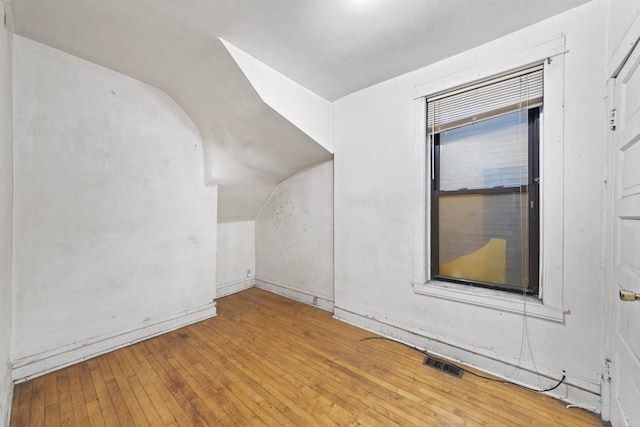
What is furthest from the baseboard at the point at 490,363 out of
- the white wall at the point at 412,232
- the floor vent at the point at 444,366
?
the floor vent at the point at 444,366

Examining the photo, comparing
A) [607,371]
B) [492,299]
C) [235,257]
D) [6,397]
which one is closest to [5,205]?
[6,397]

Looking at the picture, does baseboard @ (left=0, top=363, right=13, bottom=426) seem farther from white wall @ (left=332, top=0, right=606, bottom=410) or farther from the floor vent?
the floor vent

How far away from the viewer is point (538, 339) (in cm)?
176

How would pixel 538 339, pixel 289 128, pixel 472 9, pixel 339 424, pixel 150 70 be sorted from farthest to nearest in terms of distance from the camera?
pixel 289 128 → pixel 150 70 → pixel 538 339 → pixel 472 9 → pixel 339 424

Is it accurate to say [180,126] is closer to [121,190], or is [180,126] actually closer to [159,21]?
[121,190]

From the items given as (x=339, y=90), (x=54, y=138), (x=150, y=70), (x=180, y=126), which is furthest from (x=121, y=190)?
(x=339, y=90)

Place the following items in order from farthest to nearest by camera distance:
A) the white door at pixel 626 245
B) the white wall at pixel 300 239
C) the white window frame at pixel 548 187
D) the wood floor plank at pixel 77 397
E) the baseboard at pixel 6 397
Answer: the white wall at pixel 300 239 < the white window frame at pixel 548 187 < the wood floor plank at pixel 77 397 < the baseboard at pixel 6 397 < the white door at pixel 626 245

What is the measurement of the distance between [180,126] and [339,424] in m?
3.04

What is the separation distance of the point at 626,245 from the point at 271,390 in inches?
91.6

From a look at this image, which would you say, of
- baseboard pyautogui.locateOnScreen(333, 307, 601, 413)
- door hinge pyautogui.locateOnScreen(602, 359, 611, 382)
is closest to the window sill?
door hinge pyautogui.locateOnScreen(602, 359, 611, 382)

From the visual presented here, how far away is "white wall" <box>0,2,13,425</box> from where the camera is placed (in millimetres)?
1438

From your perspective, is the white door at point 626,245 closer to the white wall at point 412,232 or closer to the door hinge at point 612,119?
the door hinge at point 612,119

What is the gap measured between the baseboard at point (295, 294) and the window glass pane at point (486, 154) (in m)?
2.01

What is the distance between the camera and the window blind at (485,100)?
1813mm
